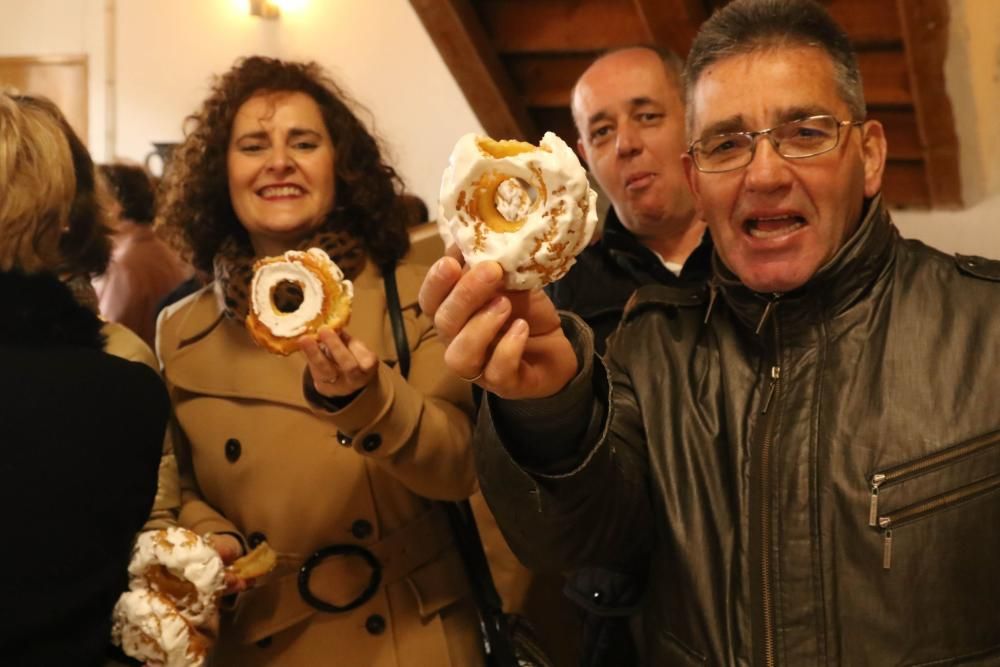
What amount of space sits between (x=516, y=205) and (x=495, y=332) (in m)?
0.17

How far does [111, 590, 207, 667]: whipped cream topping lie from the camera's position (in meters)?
1.38

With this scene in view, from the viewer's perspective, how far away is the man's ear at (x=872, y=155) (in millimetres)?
1317

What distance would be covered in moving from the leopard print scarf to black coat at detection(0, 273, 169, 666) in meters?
0.29

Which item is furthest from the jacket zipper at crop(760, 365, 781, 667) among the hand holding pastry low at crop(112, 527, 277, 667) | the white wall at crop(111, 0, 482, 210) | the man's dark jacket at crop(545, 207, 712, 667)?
the white wall at crop(111, 0, 482, 210)

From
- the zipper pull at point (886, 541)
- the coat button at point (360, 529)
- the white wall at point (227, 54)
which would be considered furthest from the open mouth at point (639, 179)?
the white wall at point (227, 54)

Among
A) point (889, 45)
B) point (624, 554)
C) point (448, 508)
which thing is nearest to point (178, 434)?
point (448, 508)

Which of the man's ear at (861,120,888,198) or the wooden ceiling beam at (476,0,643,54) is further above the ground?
the wooden ceiling beam at (476,0,643,54)

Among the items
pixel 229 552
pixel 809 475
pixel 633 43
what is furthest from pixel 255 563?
pixel 633 43

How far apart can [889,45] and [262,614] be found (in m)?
2.13

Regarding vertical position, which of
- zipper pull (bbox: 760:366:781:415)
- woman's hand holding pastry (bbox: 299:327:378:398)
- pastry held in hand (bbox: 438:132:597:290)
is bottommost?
zipper pull (bbox: 760:366:781:415)

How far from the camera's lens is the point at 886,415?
1.16 metres

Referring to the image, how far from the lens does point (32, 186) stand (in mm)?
1454

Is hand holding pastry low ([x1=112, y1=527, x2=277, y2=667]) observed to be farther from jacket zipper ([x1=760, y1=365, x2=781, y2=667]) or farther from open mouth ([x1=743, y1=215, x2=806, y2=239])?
open mouth ([x1=743, y1=215, x2=806, y2=239])

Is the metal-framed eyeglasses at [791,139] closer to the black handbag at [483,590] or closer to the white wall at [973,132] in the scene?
the black handbag at [483,590]
